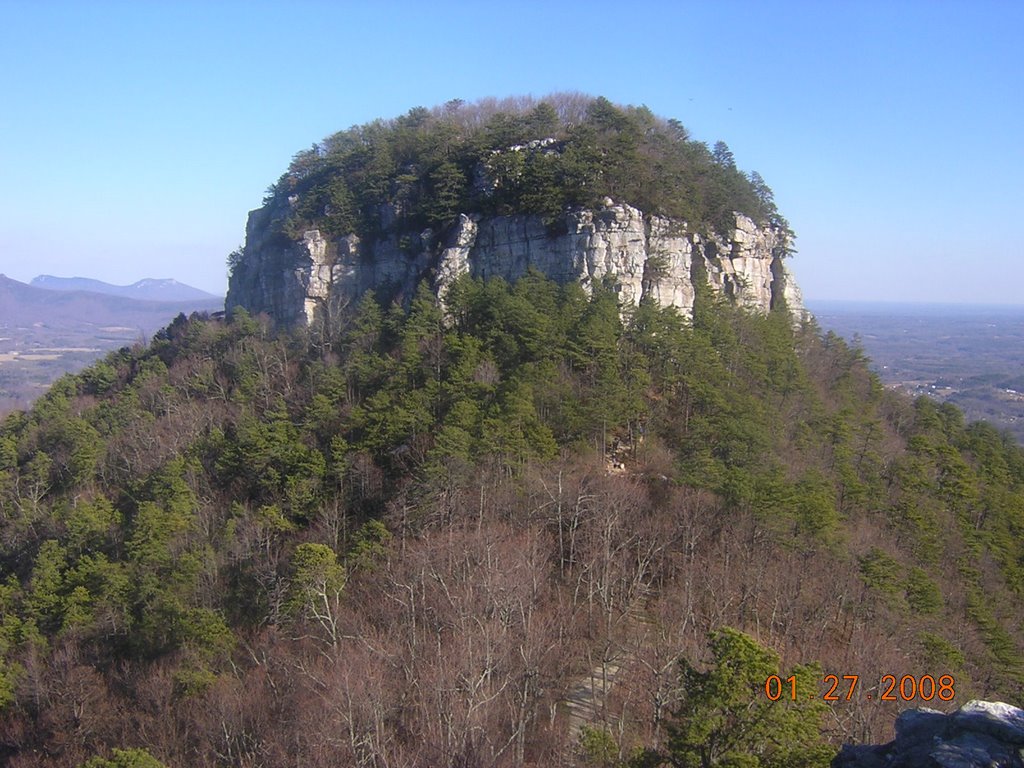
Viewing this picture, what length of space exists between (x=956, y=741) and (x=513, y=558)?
9.62 metres

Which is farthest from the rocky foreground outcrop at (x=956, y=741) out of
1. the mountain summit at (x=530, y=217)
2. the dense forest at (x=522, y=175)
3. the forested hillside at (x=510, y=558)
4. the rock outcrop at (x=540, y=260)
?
the dense forest at (x=522, y=175)

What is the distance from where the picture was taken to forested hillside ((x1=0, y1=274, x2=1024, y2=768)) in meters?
11.9

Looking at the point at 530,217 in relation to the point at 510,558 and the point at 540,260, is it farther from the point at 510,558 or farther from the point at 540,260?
the point at 510,558

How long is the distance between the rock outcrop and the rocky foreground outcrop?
876 inches

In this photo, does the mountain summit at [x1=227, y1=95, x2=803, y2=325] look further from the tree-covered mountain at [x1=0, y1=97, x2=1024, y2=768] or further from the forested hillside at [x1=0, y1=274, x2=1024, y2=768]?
the forested hillside at [x1=0, y1=274, x2=1024, y2=768]

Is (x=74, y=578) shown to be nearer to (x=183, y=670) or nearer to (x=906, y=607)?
(x=183, y=670)

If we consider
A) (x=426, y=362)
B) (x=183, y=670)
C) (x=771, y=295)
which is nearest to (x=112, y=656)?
(x=183, y=670)

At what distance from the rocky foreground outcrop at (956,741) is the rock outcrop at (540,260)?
22251 millimetres

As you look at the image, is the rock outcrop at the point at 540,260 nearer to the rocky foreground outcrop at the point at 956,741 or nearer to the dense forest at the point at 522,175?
the dense forest at the point at 522,175

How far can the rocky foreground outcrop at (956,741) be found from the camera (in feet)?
20.5

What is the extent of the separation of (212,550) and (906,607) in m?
17.9

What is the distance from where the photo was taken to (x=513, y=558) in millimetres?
15211

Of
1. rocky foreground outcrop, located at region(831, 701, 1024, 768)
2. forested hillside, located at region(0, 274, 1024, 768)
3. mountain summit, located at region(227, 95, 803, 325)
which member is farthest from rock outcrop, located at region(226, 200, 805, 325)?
rocky foreground outcrop, located at region(831, 701, 1024, 768)

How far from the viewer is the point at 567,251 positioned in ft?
96.3
